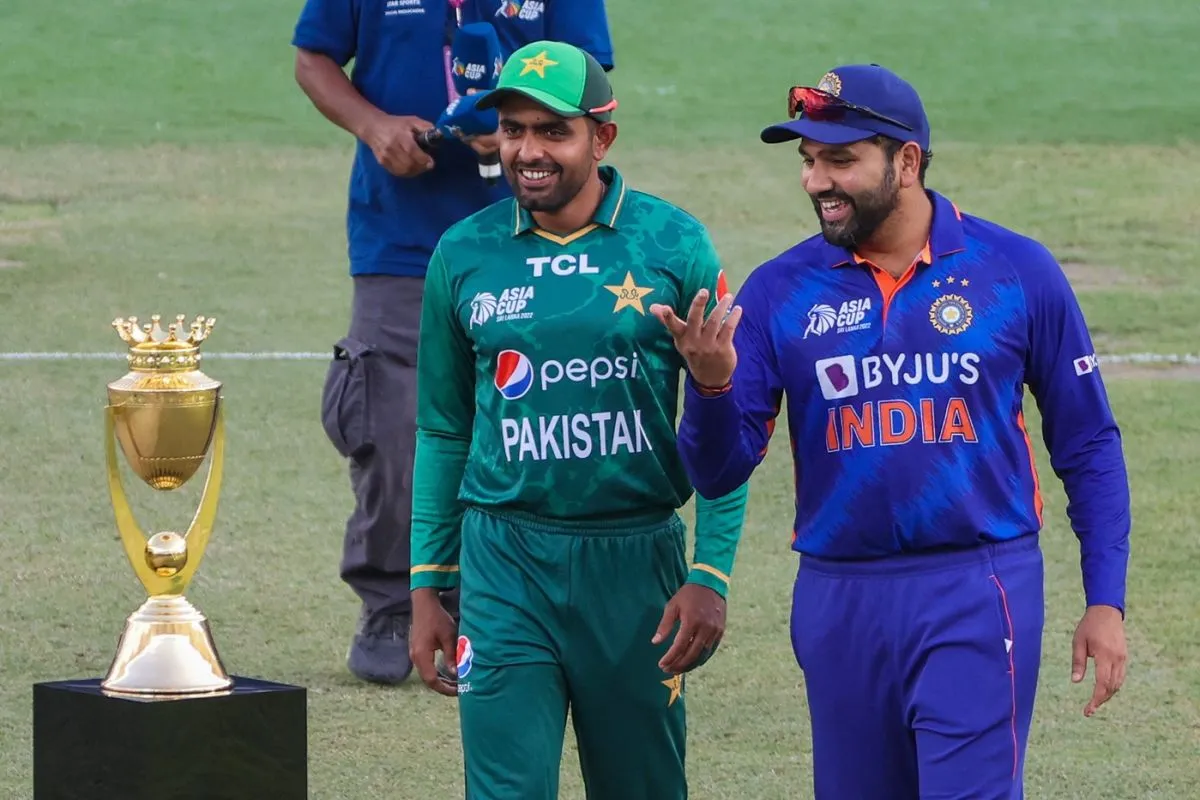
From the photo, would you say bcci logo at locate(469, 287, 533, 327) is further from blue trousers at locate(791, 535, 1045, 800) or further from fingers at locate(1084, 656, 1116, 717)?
fingers at locate(1084, 656, 1116, 717)

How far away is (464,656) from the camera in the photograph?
191 inches

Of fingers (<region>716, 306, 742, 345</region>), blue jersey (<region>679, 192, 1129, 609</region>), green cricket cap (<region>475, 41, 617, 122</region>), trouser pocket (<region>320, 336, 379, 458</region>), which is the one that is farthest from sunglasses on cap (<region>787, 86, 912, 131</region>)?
trouser pocket (<region>320, 336, 379, 458</region>)

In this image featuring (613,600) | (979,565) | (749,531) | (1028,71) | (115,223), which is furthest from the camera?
(1028,71)

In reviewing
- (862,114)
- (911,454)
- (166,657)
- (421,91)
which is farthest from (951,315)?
(421,91)

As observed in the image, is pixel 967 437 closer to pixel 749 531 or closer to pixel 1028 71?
pixel 749 531

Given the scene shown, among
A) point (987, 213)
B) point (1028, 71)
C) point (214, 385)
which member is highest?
point (1028, 71)

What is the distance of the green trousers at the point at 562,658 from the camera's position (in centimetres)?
475

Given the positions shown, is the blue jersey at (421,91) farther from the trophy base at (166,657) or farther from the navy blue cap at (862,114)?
the trophy base at (166,657)

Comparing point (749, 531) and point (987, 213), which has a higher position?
point (987, 213)

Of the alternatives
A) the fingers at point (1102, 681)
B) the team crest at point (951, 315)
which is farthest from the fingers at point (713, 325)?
the fingers at point (1102, 681)

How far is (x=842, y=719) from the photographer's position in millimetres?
4586

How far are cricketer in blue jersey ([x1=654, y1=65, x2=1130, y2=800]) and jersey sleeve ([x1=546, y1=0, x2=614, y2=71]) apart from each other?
6.77 ft

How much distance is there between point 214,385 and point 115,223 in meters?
10.9

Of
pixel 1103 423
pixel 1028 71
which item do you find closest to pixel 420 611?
pixel 1103 423
